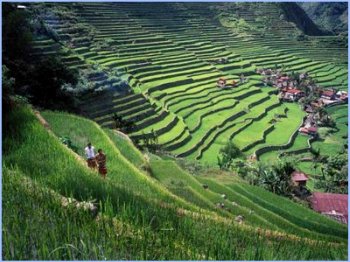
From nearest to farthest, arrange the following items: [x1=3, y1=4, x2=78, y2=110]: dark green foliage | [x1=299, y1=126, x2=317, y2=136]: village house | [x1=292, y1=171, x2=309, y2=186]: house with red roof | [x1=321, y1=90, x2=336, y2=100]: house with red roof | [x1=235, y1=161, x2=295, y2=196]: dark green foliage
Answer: [x1=3, y1=4, x2=78, y2=110]: dark green foliage, [x1=235, y1=161, x2=295, y2=196]: dark green foliage, [x1=292, y1=171, x2=309, y2=186]: house with red roof, [x1=299, y1=126, x2=317, y2=136]: village house, [x1=321, y1=90, x2=336, y2=100]: house with red roof

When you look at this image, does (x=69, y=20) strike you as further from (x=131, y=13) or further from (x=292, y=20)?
(x=292, y=20)

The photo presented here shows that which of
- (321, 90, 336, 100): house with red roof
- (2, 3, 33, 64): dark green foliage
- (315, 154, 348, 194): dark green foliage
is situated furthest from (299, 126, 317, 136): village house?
(2, 3, 33, 64): dark green foliage

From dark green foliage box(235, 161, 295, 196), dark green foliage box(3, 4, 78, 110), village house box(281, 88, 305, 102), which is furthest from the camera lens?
village house box(281, 88, 305, 102)

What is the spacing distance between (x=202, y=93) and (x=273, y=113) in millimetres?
4200

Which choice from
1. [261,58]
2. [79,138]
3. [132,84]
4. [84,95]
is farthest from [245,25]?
[79,138]

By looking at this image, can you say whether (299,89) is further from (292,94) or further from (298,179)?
(298,179)

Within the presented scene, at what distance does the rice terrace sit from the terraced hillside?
0.29 ft

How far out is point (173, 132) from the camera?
19531mm

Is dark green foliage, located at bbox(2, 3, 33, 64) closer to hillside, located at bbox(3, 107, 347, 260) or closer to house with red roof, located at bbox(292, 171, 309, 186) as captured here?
hillside, located at bbox(3, 107, 347, 260)

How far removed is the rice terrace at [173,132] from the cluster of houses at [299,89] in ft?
0.35

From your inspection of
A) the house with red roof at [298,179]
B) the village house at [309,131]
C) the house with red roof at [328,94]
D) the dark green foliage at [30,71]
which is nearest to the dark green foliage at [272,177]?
the house with red roof at [298,179]

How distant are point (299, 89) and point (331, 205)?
17.0 m

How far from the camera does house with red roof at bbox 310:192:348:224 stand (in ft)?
42.5

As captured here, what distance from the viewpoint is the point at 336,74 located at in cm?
3153
